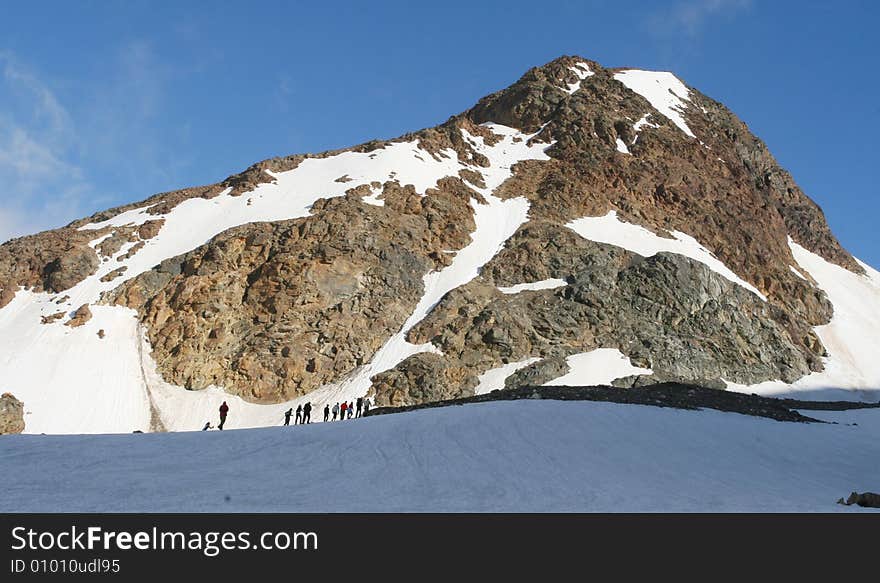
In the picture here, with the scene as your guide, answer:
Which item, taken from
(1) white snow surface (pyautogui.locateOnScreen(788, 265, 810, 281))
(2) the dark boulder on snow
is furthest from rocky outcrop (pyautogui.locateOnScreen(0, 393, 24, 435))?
(1) white snow surface (pyautogui.locateOnScreen(788, 265, 810, 281))

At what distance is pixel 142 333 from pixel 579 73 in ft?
209

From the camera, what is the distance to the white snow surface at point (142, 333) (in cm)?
3931

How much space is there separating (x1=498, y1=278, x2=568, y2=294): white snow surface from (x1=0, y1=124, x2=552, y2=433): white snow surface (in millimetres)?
3116

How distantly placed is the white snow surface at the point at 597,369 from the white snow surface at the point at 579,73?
148 ft

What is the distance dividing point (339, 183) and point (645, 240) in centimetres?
2778

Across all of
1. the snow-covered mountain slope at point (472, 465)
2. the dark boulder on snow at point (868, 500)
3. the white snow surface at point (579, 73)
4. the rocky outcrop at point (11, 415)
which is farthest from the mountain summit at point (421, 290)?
the dark boulder on snow at point (868, 500)

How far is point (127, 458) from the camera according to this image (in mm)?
13703

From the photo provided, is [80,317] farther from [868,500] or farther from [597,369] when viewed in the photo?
[868,500]

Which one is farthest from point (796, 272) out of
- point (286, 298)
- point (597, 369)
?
point (286, 298)

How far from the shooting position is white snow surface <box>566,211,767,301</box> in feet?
185

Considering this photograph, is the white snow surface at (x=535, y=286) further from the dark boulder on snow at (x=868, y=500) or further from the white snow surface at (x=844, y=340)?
the dark boulder on snow at (x=868, y=500)

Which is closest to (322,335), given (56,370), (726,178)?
(56,370)

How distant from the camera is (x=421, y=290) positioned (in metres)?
51.3

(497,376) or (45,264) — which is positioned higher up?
(45,264)
